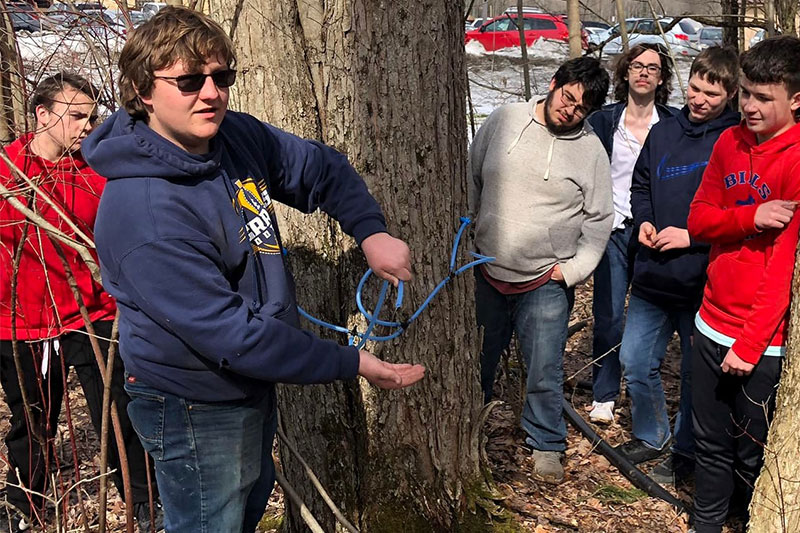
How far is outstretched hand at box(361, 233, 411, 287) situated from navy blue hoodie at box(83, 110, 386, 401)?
0.85 feet

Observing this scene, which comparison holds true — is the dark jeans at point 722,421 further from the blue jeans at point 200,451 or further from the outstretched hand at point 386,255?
the blue jeans at point 200,451

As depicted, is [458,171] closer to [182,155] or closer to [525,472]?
[182,155]

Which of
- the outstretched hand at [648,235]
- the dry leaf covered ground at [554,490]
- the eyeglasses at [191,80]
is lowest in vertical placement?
the dry leaf covered ground at [554,490]

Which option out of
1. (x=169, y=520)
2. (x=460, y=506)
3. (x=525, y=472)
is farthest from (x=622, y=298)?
(x=169, y=520)

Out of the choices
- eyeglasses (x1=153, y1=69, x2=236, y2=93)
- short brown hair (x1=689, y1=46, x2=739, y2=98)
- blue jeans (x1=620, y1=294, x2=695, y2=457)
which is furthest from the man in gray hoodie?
eyeglasses (x1=153, y1=69, x2=236, y2=93)

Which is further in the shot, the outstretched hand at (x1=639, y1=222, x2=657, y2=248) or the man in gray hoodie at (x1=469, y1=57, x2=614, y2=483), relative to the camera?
the outstretched hand at (x1=639, y1=222, x2=657, y2=248)

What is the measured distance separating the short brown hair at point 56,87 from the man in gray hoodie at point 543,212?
5.81 feet

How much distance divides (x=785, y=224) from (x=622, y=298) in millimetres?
1783

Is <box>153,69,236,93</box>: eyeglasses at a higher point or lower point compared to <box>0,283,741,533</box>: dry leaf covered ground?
higher

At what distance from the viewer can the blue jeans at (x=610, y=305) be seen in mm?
4348

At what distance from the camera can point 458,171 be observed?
9.30ft

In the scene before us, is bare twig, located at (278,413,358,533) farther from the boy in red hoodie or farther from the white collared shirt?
the white collared shirt

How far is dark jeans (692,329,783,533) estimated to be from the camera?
2.92 m

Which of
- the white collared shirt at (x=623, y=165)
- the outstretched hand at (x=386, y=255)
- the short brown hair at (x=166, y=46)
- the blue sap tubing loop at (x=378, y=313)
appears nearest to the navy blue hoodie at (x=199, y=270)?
the short brown hair at (x=166, y=46)
